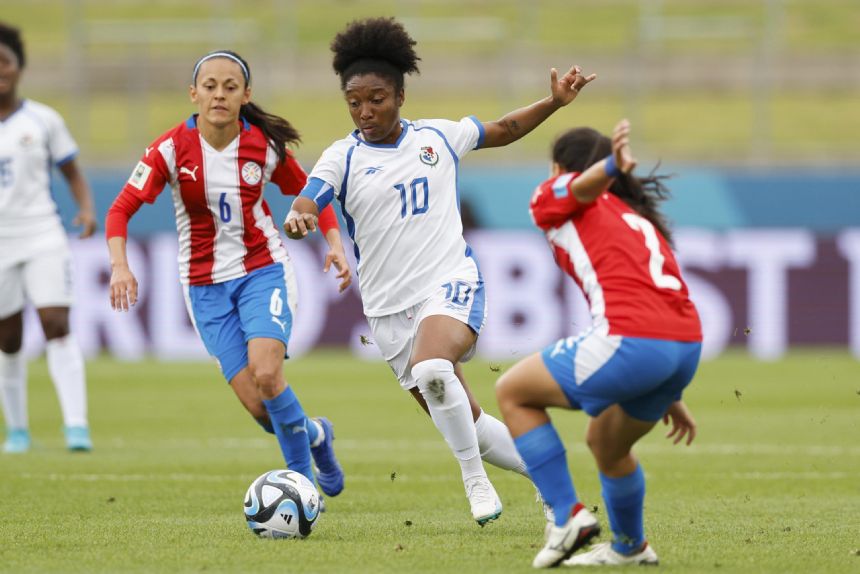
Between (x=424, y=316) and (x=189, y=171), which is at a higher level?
(x=189, y=171)

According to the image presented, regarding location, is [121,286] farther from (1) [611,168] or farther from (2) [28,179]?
(2) [28,179]

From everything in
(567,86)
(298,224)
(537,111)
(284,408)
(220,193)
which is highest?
(567,86)

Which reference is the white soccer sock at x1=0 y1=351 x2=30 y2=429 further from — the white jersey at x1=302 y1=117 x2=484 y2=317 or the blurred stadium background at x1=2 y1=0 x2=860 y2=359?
the blurred stadium background at x1=2 y1=0 x2=860 y2=359

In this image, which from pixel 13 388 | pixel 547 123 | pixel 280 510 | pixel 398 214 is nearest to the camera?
pixel 280 510

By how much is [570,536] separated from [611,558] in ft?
1.22

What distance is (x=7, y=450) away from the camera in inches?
405

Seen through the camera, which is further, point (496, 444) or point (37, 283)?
point (37, 283)

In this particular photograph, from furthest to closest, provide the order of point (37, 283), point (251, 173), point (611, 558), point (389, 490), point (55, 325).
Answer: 1. point (55, 325)
2. point (37, 283)
3. point (389, 490)
4. point (251, 173)
5. point (611, 558)

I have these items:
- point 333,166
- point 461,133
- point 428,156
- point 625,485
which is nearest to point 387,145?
point 428,156

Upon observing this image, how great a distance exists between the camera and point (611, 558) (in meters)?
5.61

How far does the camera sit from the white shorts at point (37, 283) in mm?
10203

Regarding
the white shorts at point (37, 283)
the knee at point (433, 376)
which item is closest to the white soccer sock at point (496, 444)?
the knee at point (433, 376)

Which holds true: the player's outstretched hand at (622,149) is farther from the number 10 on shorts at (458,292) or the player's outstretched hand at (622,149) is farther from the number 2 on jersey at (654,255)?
the number 10 on shorts at (458,292)

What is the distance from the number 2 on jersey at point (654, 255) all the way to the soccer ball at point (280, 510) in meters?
2.10
